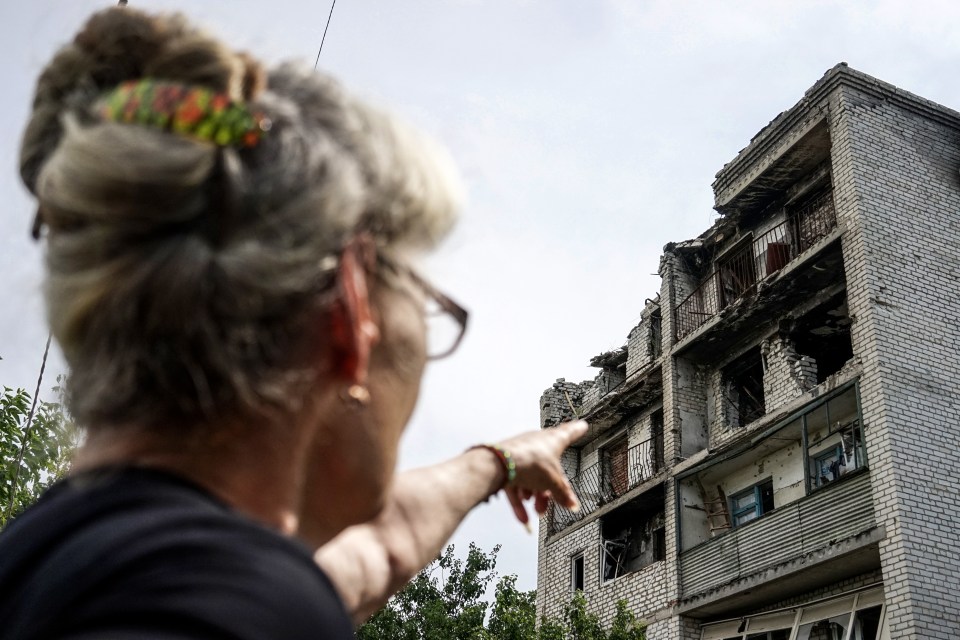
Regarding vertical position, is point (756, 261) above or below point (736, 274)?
below

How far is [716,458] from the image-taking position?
1794cm

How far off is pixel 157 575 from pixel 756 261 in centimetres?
1939

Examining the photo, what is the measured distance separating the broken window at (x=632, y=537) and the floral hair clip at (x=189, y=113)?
1996cm

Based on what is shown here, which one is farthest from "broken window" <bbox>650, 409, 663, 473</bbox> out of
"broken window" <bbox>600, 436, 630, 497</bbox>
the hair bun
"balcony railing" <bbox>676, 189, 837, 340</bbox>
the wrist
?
the hair bun

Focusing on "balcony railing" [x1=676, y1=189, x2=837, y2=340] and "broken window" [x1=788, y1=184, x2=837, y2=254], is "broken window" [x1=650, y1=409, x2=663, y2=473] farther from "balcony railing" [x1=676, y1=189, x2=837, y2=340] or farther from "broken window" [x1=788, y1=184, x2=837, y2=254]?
"broken window" [x1=788, y1=184, x2=837, y2=254]

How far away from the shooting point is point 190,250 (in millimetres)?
820

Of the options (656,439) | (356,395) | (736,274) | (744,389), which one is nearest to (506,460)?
(356,395)

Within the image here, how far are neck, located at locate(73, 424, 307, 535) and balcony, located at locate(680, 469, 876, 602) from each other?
14128 mm

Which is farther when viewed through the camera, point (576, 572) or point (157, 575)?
point (576, 572)

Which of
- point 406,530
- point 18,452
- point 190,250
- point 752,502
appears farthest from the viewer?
point 752,502

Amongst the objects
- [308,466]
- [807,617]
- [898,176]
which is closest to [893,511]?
[807,617]

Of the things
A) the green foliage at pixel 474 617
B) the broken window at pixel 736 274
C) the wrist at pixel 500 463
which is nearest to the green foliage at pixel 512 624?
the green foliage at pixel 474 617

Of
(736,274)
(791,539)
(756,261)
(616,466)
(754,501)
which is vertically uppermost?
(736,274)

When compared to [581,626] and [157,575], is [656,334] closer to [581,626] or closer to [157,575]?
[581,626]
